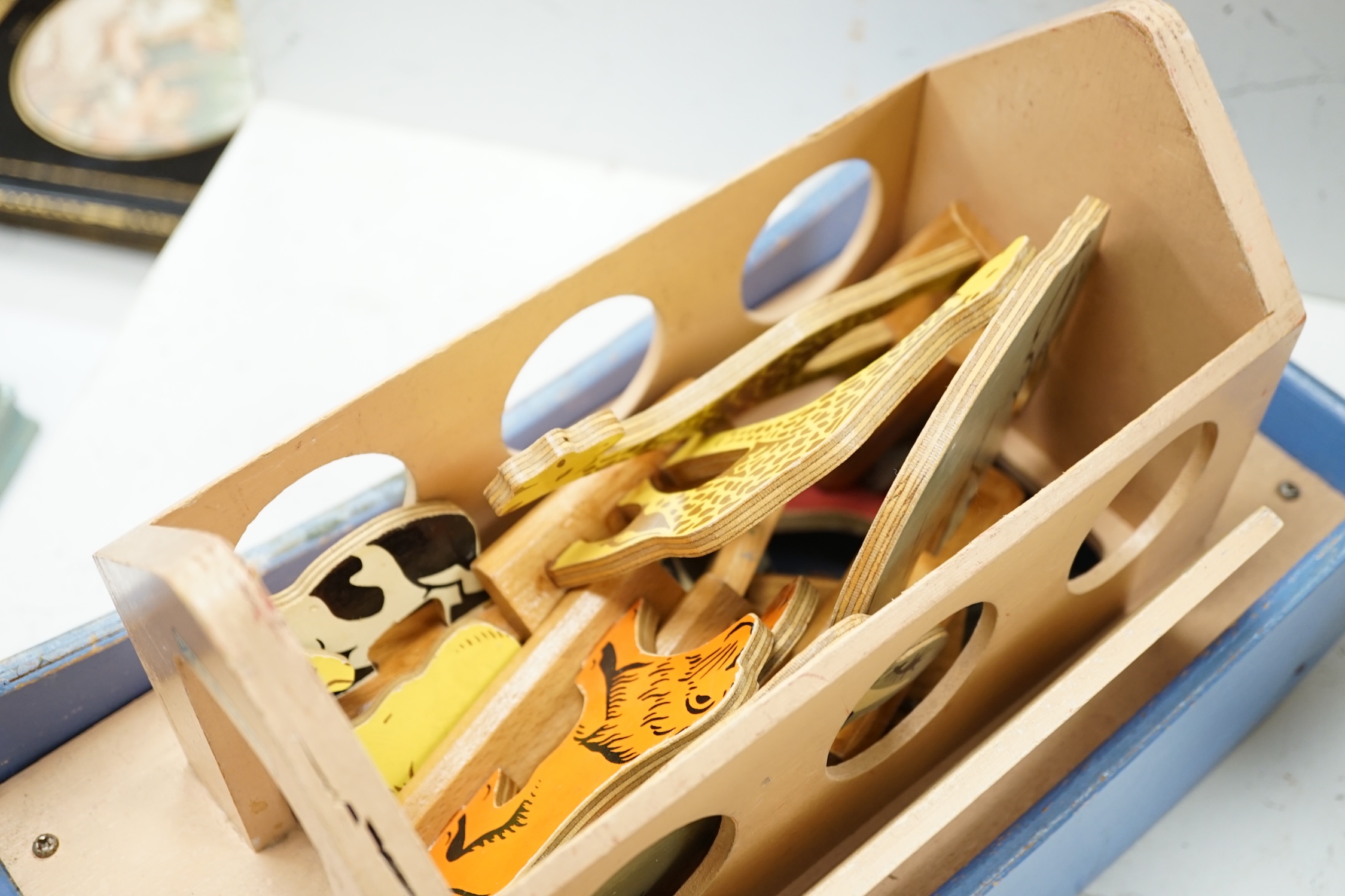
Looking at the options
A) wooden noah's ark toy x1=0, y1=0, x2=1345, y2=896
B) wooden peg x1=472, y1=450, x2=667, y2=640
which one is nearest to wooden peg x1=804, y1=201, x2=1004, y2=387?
wooden noah's ark toy x1=0, y1=0, x2=1345, y2=896

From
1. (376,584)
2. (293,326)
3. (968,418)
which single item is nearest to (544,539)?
(376,584)

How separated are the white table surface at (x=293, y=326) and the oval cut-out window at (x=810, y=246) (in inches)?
5.7

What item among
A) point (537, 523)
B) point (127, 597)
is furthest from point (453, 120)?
point (127, 597)

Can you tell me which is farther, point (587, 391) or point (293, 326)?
point (293, 326)

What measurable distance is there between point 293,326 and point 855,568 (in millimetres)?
573

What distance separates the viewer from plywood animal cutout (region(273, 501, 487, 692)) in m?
0.51

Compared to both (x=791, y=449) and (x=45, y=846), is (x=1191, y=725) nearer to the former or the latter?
(x=791, y=449)

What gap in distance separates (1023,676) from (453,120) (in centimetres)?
66

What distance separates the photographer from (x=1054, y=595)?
1.74 ft

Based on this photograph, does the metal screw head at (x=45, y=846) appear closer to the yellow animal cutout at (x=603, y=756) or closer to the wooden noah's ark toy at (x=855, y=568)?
the wooden noah's ark toy at (x=855, y=568)

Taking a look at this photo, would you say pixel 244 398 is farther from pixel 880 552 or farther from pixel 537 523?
pixel 880 552

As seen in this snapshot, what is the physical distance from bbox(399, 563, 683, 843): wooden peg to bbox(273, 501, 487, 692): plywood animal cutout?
49 mm

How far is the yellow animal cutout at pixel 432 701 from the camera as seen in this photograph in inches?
20.4

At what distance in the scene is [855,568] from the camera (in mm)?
465
